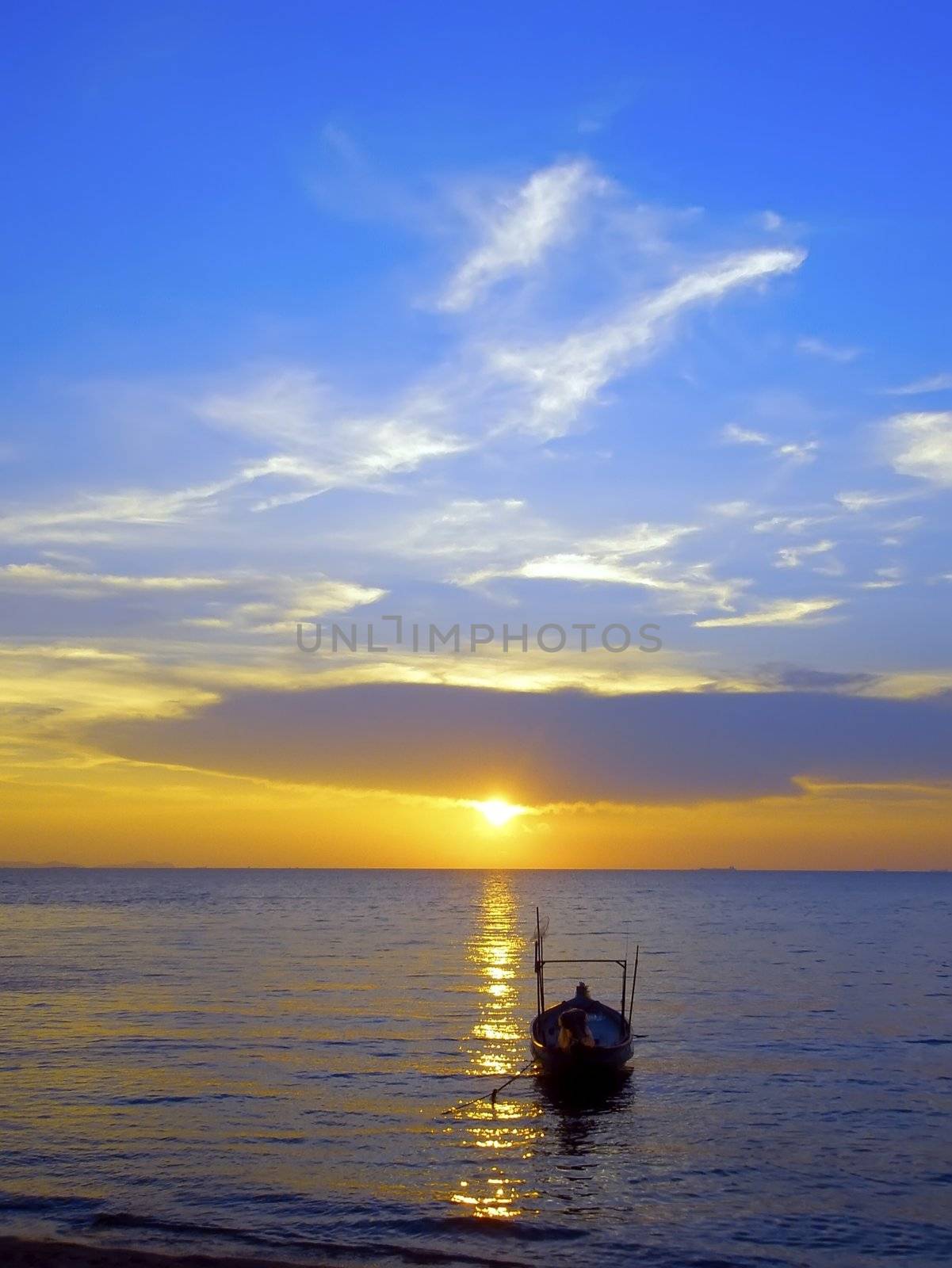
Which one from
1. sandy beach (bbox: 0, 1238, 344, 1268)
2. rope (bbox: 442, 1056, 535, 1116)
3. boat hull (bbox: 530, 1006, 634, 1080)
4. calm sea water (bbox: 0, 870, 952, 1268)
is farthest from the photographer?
boat hull (bbox: 530, 1006, 634, 1080)

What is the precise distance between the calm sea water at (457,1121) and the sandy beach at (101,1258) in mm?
841

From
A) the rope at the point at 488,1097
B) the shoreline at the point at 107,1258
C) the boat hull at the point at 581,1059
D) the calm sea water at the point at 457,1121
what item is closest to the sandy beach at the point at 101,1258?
the shoreline at the point at 107,1258

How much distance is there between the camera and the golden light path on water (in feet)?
79.4

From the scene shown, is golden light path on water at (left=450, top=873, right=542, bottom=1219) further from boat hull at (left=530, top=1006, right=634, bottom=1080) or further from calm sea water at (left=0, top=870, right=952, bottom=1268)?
boat hull at (left=530, top=1006, right=634, bottom=1080)

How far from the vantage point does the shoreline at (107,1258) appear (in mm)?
19219

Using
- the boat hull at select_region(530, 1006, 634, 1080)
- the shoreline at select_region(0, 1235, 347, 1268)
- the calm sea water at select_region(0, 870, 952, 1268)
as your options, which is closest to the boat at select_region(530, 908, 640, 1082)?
the boat hull at select_region(530, 1006, 634, 1080)

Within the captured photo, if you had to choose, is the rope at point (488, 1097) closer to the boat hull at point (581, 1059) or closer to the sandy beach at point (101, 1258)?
the boat hull at point (581, 1059)

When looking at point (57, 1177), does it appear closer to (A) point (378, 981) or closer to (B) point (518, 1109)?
(B) point (518, 1109)

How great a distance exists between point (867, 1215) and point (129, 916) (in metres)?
113

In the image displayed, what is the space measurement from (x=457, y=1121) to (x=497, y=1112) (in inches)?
67.6

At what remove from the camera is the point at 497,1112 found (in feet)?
105

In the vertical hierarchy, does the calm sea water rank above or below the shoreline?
below

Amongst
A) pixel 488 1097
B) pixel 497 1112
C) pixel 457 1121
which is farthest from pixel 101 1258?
pixel 488 1097

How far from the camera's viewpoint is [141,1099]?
106 ft
